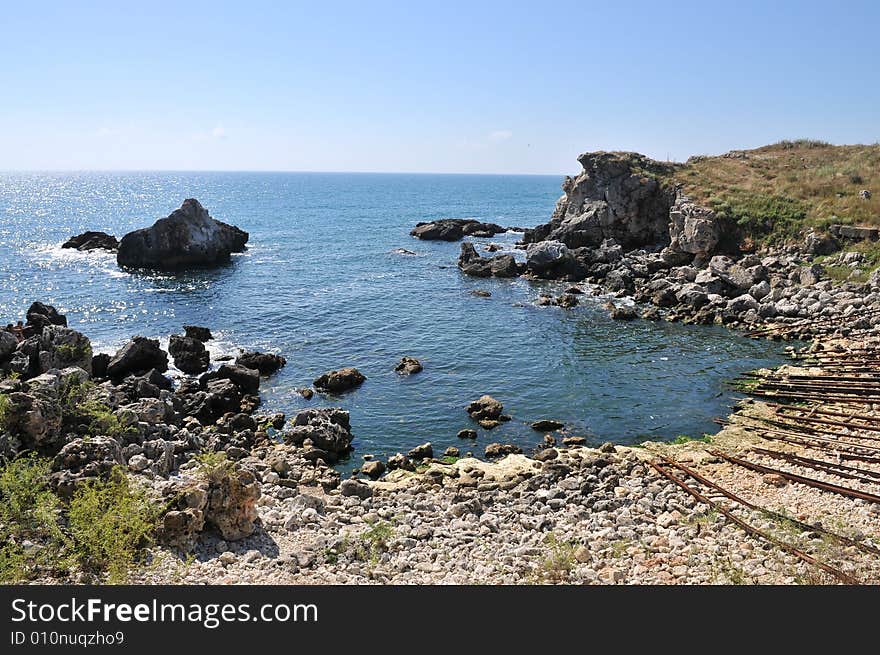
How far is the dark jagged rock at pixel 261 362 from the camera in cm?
3675

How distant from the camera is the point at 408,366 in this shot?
3712 centimetres

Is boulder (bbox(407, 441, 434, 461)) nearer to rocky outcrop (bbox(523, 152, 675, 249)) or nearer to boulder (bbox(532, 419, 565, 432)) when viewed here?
boulder (bbox(532, 419, 565, 432))

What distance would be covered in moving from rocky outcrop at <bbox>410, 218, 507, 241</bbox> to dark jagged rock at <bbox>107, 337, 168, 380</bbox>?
208 feet

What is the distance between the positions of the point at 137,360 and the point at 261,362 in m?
6.70

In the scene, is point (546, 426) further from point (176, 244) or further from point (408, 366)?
point (176, 244)

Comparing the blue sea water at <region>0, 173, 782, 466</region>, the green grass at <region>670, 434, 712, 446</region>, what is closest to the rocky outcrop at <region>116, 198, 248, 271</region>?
the blue sea water at <region>0, 173, 782, 466</region>

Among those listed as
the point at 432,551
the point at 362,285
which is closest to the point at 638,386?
the point at 432,551

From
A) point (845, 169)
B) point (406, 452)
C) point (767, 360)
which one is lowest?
point (406, 452)

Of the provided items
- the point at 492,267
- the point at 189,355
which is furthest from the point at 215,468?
the point at 492,267

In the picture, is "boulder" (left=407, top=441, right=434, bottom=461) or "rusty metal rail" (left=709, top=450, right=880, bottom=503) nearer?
"rusty metal rail" (left=709, top=450, right=880, bottom=503)

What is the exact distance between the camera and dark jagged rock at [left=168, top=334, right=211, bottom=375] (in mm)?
36906

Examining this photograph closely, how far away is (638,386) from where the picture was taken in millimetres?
34156
